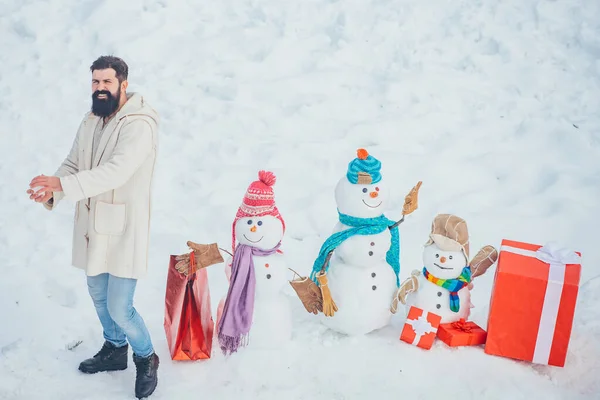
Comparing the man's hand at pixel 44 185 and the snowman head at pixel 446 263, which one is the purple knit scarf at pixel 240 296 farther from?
the man's hand at pixel 44 185

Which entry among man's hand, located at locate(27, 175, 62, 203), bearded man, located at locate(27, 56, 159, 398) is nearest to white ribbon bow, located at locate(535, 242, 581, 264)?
bearded man, located at locate(27, 56, 159, 398)

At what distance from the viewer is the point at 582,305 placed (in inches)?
162

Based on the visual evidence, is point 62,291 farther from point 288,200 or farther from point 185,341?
point 288,200

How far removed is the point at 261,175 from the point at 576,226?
8.49 ft

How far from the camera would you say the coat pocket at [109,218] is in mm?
3158

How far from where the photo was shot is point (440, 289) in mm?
3820

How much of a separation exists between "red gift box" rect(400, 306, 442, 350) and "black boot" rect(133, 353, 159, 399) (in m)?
1.36

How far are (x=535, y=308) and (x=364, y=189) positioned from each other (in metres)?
1.09

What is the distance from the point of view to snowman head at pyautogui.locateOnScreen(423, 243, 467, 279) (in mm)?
A: 3748

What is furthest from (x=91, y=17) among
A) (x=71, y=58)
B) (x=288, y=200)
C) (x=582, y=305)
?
(x=582, y=305)

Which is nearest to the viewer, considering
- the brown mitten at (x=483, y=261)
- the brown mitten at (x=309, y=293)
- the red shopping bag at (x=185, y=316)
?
the red shopping bag at (x=185, y=316)

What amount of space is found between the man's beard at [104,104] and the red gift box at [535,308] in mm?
2139

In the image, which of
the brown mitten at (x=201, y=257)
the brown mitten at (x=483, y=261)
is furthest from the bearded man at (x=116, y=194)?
the brown mitten at (x=483, y=261)

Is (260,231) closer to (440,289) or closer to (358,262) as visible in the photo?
(358,262)
